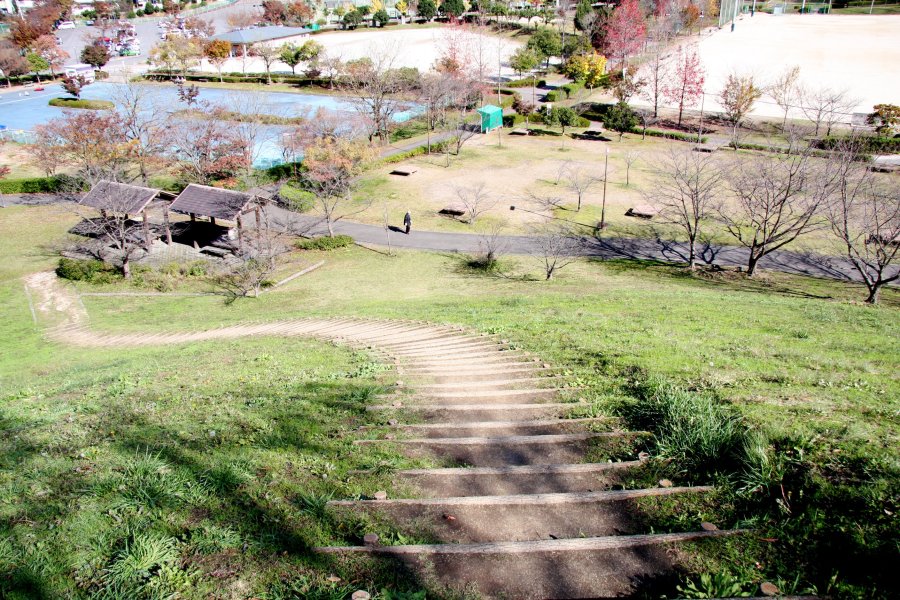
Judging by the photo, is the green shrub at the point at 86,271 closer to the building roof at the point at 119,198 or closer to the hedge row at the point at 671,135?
the building roof at the point at 119,198

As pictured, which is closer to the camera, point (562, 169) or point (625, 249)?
point (625, 249)

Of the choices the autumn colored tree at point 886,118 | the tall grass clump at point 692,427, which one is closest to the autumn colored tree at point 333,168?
the tall grass clump at point 692,427

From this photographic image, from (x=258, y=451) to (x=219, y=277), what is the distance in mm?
19166

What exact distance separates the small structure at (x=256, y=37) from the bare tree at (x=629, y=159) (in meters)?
49.0

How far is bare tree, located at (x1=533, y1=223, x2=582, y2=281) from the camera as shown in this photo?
23672mm

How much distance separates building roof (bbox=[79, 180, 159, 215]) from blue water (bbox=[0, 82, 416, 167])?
17.1 meters

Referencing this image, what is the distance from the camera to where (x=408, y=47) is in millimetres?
78062

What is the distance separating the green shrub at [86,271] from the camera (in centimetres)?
2375

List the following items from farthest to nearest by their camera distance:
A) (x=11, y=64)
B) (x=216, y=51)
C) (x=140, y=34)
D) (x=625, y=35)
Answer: (x=140, y=34)
(x=216, y=51)
(x=11, y=64)
(x=625, y=35)

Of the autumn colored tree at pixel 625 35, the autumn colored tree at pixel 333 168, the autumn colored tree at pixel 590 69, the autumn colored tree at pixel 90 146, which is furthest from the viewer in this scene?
the autumn colored tree at pixel 625 35

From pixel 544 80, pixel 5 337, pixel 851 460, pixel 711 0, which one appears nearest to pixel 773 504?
pixel 851 460

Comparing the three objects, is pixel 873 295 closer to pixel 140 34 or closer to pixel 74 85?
pixel 74 85

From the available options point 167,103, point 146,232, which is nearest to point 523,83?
point 167,103

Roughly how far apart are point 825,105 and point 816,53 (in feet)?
101
